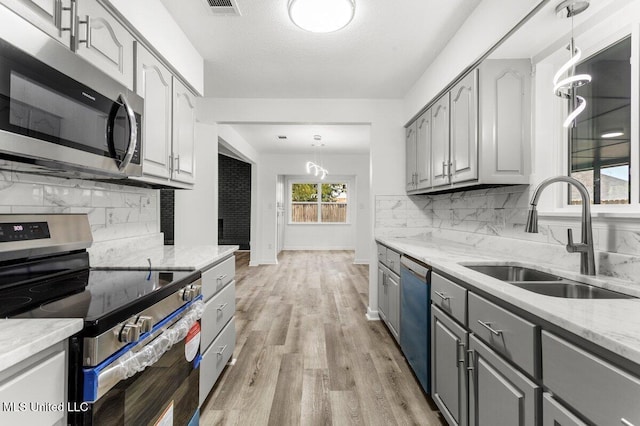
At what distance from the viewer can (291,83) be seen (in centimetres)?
326

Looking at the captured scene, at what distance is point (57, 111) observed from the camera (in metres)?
1.17

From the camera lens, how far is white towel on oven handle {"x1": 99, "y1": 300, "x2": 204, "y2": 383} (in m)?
0.95

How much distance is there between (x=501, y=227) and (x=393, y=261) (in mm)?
877

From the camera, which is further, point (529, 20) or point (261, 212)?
point (261, 212)

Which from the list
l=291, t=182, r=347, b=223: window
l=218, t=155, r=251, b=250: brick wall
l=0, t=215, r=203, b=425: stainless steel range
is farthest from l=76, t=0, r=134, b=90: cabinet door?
l=218, t=155, r=251, b=250: brick wall

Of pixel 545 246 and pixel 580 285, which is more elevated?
pixel 545 246

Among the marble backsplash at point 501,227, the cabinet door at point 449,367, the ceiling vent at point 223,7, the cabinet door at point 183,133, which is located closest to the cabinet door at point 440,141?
the marble backsplash at point 501,227

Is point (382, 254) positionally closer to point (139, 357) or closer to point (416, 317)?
point (416, 317)

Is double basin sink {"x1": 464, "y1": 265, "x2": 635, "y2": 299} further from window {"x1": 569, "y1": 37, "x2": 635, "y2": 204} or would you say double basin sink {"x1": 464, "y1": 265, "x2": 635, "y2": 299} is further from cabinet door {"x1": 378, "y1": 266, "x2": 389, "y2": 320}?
cabinet door {"x1": 378, "y1": 266, "x2": 389, "y2": 320}

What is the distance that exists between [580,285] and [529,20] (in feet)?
4.41

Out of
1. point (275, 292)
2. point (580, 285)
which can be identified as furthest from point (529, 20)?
point (275, 292)

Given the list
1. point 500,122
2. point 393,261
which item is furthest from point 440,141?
point 393,261

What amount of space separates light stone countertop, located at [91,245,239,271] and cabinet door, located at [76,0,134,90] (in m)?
0.94

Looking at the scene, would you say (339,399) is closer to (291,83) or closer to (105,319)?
(105,319)
